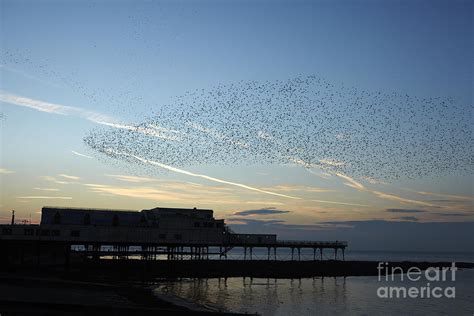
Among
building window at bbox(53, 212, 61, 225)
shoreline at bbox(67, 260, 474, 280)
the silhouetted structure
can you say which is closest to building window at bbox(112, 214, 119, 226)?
the silhouetted structure

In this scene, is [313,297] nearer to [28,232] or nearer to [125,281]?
[125,281]

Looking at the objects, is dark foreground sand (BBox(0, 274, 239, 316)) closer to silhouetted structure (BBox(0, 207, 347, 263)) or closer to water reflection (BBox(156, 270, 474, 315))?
water reflection (BBox(156, 270, 474, 315))

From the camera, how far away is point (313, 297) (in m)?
63.8

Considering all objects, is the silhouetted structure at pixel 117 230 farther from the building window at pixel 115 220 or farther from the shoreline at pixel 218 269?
the shoreline at pixel 218 269

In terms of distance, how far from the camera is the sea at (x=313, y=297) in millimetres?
53094

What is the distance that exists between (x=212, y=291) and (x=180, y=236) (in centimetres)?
1743

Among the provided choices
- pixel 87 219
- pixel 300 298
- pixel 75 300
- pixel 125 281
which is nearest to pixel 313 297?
pixel 300 298

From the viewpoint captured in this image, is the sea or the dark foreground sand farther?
the sea

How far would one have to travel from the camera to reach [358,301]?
61344mm

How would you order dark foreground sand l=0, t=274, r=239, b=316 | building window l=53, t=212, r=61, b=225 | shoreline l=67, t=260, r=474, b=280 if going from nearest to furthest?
dark foreground sand l=0, t=274, r=239, b=316 < building window l=53, t=212, r=61, b=225 < shoreline l=67, t=260, r=474, b=280

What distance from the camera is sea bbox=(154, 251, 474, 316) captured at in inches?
2090

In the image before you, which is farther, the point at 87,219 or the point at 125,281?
the point at 87,219

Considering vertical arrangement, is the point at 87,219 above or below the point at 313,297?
above

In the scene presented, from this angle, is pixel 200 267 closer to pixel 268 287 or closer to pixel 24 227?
pixel 268 287
